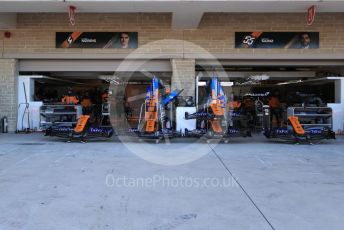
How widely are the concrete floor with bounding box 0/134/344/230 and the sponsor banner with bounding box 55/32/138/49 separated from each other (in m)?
5.97

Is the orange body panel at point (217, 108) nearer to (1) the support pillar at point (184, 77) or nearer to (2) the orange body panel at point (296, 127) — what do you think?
(2) the orange body panel at point (296, 127)

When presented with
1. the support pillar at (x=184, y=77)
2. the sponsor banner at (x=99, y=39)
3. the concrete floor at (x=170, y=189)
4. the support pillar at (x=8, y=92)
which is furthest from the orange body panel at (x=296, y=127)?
the support pillar at (x=8, y=92)

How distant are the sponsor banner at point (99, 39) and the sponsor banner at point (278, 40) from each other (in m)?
3.87

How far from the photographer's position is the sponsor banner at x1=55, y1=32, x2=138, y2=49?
49.6 feet

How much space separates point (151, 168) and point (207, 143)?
14.0 ft

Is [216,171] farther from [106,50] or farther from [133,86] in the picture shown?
[133,86]

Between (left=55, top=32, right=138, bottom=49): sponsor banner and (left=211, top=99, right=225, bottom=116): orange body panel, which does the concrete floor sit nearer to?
(left=211, top=99, right=225, bottom=116): orange body panel

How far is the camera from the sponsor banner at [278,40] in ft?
49.4

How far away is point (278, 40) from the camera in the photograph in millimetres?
15086

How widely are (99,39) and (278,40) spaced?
21.3 feet

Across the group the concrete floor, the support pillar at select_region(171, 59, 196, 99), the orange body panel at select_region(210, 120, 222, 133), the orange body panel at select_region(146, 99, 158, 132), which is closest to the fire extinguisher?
the concrete floor

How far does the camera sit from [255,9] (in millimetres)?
12430

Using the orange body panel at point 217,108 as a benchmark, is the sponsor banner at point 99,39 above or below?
above

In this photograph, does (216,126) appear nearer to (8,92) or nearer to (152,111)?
(152,111)
